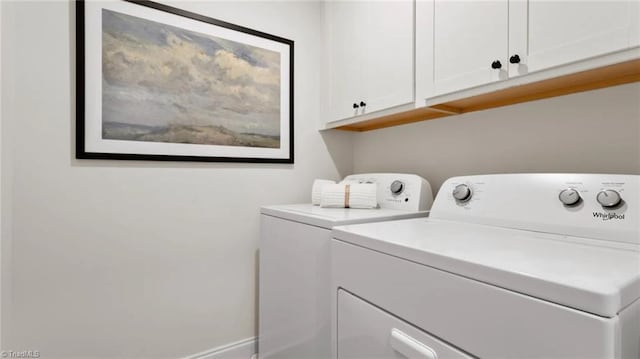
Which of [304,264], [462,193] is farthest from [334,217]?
[462,193]

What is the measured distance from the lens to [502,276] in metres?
0.54

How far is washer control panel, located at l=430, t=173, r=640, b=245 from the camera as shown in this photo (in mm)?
788

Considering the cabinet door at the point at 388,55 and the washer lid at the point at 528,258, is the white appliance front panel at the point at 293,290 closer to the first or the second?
the washer lid at the point at 528,258

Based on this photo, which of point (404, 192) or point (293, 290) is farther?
point (404, 192)

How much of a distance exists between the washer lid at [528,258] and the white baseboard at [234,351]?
1081mm

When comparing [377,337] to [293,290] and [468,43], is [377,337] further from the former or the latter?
[468,43]

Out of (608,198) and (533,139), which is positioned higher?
(533,139)

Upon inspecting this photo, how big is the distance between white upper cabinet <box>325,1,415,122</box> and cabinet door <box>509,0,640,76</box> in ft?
1.39

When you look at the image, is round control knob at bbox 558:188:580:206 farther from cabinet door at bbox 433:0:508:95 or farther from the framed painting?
the framed painting

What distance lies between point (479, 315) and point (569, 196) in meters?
0.55

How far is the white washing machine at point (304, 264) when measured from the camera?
3.52ft

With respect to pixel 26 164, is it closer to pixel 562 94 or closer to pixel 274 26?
pixel 274 26

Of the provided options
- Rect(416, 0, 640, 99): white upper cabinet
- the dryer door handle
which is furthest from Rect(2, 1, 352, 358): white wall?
the dryer door handle

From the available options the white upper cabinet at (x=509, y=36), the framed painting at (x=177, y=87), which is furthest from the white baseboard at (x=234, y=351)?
the white upper cabinet at (x=509, y=36)
